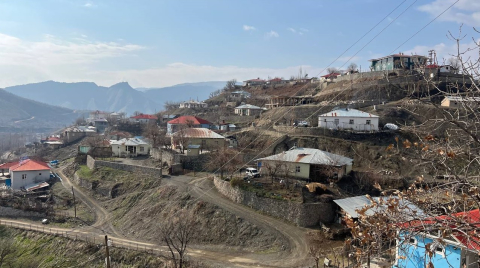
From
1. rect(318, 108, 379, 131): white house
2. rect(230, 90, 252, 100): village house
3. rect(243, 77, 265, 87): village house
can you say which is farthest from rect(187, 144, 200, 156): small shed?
rect(243, 77, 265, 87): village house

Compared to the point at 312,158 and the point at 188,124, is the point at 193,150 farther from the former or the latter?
the point at 188,124

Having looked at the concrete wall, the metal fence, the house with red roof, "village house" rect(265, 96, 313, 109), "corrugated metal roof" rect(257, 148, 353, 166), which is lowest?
the metal fence

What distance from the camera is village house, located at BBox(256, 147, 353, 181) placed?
1010 inches

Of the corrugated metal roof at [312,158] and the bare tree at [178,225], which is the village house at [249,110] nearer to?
the corrugated metal roof at [312,158]

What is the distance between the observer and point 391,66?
51781 millimetres

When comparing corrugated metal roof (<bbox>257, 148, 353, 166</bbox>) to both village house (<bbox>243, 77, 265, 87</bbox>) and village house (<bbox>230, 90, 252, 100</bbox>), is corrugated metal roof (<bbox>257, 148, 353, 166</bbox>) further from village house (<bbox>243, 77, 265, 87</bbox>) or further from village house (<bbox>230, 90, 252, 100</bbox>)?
village house (<bbox>243, 77, 265, 87</bbox>)

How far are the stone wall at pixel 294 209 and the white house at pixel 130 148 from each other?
874 inches

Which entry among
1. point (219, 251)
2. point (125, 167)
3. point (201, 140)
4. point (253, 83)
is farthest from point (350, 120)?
point (253, 83)

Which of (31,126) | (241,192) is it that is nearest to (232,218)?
(241,192)

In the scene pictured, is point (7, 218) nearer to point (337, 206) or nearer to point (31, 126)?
point (337, 206)

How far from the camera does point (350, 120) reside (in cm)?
3431

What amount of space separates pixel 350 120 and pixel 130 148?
27680 mm

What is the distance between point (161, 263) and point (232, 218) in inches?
228

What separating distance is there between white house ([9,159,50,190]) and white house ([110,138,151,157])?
27.4ft
